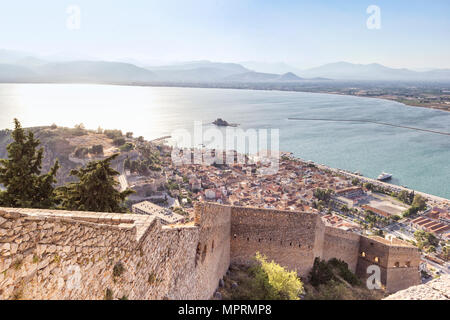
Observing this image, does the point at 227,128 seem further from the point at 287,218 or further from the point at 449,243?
the point at 287,218

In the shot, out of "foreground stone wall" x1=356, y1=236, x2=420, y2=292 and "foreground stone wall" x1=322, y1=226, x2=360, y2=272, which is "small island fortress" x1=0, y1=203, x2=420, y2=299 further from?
"foreground stone wall" x1=356, y1=236, x2=420, y2=292

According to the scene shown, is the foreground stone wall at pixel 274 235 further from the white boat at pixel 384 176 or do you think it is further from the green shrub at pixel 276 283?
the white boat at pixel 384 176

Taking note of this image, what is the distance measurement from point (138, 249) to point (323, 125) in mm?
72982

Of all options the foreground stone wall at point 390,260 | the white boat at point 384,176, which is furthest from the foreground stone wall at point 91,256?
the white boat at point 384,176

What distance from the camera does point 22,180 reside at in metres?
6.11

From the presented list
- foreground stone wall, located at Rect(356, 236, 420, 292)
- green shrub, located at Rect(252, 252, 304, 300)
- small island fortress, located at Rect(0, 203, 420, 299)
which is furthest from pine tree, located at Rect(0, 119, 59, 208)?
foreground stone wall, located at Rect(356, 236, 420, 292)

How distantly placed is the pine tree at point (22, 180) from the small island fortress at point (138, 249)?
3.51 meters

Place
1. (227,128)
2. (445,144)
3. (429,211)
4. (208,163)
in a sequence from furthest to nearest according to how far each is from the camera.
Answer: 1. (227,128)
2. (445,144)
3. (208,163)
4. (429,211)

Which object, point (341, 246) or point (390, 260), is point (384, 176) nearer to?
point (390, 260)

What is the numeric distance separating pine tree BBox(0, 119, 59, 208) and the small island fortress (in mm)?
3512

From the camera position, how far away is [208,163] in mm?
39594

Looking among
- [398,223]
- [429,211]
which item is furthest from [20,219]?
[429,211]
